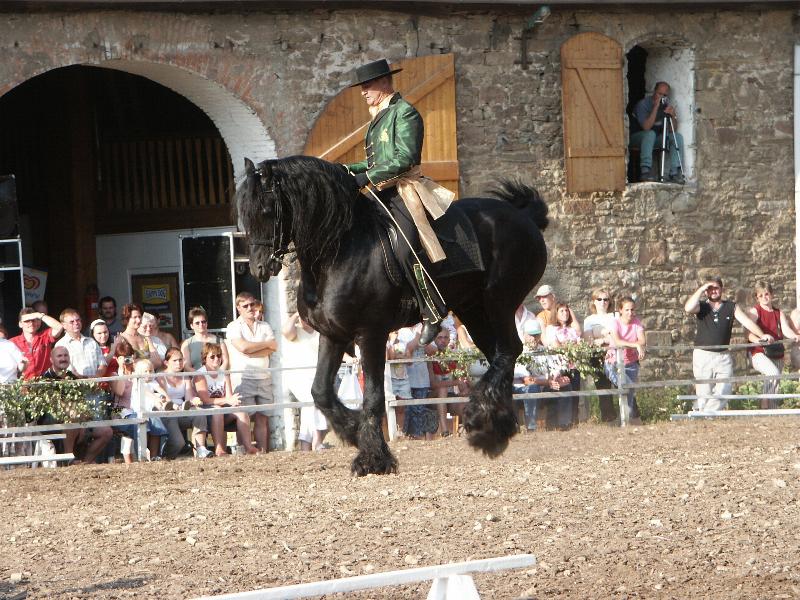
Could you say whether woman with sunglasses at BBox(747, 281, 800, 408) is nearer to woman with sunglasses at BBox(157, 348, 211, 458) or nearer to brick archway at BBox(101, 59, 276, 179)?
brick archway at BBox(101, 59, 276, 179)

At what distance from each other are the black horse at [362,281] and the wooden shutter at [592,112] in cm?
769

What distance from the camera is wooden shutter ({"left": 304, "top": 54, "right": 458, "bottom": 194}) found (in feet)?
48.0

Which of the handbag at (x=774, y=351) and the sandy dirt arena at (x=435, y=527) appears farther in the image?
the handbag at (x=774, y=351)

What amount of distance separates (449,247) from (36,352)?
212 inches

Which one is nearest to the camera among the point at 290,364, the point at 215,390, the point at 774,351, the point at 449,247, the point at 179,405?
the point at 449,247

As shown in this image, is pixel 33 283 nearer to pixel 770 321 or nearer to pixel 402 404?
pixel 402 404

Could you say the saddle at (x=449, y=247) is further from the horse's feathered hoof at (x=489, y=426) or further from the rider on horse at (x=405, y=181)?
the horse's feathered hoof at (x=489, y=426)

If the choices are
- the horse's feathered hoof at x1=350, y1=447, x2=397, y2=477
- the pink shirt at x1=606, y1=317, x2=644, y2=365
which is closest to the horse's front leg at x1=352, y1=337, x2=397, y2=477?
the horse's feathered hoof at x1=350, y1=447, x2=397, y2=477

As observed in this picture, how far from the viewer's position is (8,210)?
575 inches

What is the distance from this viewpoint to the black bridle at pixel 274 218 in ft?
24.3

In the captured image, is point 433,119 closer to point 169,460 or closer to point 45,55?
point 45,55

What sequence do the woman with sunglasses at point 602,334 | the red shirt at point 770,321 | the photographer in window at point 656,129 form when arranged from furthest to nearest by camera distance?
the photographer in window at point 656,129 < the red shirt at point 770,321 < the woman with sunglasses at point 602,334

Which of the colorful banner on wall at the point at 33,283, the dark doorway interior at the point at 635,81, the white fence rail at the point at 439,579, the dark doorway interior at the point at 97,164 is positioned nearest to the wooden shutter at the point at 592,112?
the dark doorway interior at the point at 635,81

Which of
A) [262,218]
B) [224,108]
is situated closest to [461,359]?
[224,108]
